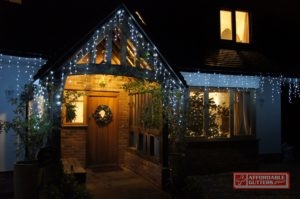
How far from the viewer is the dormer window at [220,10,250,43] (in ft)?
44.1

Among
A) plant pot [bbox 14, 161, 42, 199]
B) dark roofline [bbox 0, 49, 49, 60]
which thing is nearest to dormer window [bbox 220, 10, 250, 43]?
dark roofline [bbox 0, 49, 49, 60]

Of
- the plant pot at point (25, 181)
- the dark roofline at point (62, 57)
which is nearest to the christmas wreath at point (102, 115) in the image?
the dark roofline at point (62, 57)

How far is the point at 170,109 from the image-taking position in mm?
9172

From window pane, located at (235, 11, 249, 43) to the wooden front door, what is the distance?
5547mm

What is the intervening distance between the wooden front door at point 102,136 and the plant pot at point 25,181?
4.21 meters

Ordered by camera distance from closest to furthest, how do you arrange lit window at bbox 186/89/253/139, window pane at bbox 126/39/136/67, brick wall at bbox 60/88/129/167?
1. window pane at bbox 126/39/136/67
2. lit window at bbox 186/89/253/139
3. brick wall at bbox 60/88/129/167

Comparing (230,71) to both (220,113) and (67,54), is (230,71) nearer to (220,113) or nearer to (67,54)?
(220,113)

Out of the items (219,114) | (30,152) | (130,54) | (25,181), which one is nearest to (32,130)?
(30,152)

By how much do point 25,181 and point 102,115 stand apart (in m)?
4.68

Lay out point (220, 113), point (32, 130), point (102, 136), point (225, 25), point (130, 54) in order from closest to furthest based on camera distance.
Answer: point (32, 130) → point (130, 54) → point (220, 113) → point (102, 136) → point (225, 25)

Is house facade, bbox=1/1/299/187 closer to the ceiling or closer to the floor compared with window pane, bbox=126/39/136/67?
closer to the floor

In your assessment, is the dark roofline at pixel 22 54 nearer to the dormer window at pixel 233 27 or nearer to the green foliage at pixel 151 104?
the green foliage at pixel 151 104

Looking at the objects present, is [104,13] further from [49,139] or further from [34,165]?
[34,165]

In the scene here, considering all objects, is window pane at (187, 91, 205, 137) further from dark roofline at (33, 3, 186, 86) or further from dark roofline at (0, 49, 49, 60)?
dark roofline at (0, 49, 49, 60)
